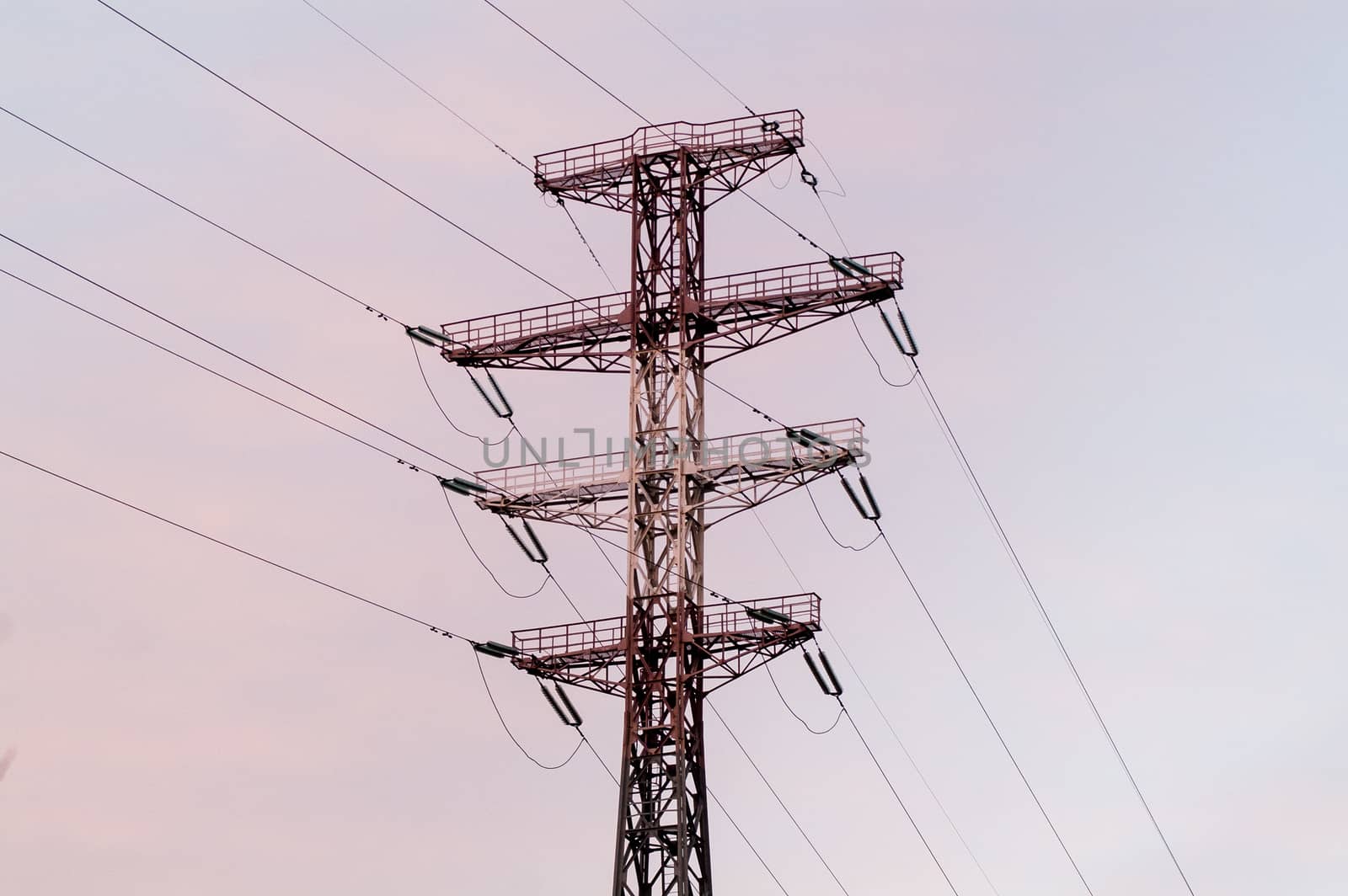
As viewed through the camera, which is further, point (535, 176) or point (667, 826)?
point (535, 176)

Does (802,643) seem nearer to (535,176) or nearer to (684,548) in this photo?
(684,548)

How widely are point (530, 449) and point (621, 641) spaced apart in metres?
6.18

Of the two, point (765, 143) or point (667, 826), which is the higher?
point (765, 143)

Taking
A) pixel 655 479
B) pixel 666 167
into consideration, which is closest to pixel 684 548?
pixel 655 479

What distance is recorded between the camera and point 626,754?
95.6 metres

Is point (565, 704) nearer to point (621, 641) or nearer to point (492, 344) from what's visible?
point (621, 641)

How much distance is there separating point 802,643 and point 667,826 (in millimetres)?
5833

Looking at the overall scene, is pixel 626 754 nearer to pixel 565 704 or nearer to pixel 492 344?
pixel 565 704

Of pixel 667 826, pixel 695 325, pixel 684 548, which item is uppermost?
pixel 695 325

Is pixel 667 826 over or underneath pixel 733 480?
underneath

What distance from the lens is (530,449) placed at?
99188 mm

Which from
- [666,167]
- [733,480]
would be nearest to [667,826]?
[733,480]

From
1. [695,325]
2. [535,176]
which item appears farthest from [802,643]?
[535,176]

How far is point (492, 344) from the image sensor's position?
98875mm
